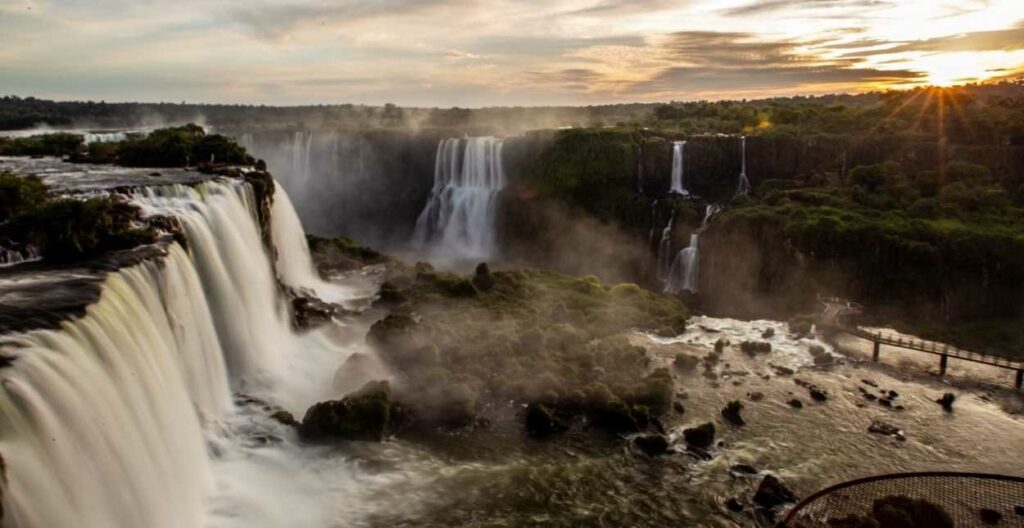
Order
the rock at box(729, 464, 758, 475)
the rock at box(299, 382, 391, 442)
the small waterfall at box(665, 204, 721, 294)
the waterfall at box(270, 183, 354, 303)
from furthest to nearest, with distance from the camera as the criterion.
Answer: the small waterfall at box(665, 204, 721, 294)
the waterfall at box(270, 183, 354, 303)
the rock at box(299, 382, 391, 442)
the rock at box(729, 464, 758, 475)

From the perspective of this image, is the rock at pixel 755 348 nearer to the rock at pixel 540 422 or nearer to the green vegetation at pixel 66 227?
the rock at pixel 540 422

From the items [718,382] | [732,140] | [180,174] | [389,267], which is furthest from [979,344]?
[180,174]

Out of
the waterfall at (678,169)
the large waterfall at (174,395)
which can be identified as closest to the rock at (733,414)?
the large waterfall at (174,395)

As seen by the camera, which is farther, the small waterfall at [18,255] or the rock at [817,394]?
the rock at [817,394]

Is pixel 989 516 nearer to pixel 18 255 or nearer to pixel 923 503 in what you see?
pixel 923 503

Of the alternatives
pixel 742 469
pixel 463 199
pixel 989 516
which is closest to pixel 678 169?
pixel 463 199

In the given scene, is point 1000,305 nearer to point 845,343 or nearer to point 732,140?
point 845,343

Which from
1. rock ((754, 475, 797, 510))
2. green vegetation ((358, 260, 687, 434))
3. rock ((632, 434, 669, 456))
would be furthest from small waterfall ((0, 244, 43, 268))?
rock ((754, 475, 797, 510))

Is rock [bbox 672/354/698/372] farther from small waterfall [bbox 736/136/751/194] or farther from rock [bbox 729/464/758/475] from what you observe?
small waterfall [bbox 736/136/751/194]
